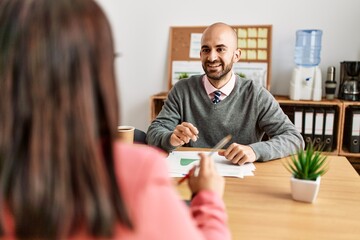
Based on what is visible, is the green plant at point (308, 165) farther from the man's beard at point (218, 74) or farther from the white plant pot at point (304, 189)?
the man's beard at point (218, 74)

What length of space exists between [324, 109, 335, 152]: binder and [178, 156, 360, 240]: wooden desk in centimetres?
150

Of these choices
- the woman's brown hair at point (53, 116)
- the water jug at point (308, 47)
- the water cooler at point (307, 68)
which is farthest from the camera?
the water jug at point (308, 47)

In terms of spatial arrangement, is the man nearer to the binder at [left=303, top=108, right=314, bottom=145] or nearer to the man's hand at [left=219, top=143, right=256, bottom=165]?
the man's hand at [left=219, top=143, right=256, bottom=165]

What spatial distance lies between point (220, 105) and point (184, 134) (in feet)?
1.67

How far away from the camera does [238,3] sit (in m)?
3.14

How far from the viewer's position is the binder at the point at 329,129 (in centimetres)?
277

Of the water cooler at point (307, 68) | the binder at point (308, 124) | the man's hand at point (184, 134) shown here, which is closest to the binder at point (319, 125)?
the binder at point (308, 124)

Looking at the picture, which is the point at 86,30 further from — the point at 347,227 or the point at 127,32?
the point at 127,32

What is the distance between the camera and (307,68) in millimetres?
2895

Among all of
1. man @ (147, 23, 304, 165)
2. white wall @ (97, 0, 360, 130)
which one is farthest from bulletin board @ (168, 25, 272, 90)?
man @ (147, 23, 304, 165)

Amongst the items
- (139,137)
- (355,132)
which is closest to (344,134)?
(355,132)

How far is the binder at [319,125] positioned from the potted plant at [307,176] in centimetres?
180

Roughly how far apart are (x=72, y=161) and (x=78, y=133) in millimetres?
40

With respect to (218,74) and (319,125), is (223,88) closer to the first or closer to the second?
(218,74)
